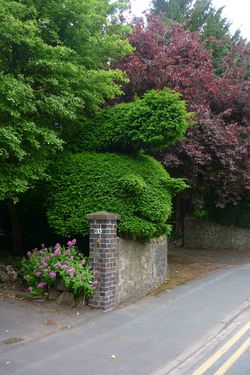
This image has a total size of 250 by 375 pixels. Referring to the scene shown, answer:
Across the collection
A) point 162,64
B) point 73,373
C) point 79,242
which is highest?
point 162,64

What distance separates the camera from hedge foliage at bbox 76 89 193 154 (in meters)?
9.21

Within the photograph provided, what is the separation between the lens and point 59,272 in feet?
27.5

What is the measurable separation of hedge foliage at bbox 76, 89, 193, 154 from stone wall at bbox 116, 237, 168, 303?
2285mm

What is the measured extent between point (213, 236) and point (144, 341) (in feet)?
51.6

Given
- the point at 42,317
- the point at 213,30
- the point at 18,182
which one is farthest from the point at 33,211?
the point at 213,30

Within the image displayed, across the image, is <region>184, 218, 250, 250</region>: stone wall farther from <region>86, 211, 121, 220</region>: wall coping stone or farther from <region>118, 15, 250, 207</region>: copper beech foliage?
<region>86, 211, 121, 220</region>: wall coping stone

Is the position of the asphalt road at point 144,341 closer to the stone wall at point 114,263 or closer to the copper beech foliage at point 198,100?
the stone wall at point 114,263

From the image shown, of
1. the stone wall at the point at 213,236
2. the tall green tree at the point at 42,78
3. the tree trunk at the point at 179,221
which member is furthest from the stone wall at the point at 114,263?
the tree trunk at the point at 179,221

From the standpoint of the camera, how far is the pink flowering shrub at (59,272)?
8258 millimetres

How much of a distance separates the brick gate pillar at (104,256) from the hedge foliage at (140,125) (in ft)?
6.45

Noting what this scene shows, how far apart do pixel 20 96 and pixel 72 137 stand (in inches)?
109

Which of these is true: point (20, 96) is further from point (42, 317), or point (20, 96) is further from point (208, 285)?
point (208, 285)

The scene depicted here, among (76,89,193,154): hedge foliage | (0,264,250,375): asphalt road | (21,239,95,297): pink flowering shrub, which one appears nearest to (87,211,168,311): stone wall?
(21,239,95,297): pink flowering shrub

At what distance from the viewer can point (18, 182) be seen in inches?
325
